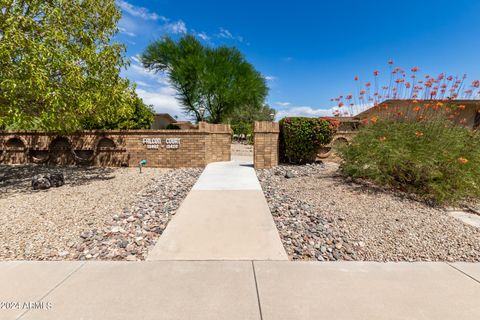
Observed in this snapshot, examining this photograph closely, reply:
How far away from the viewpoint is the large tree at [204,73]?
21.1 meters

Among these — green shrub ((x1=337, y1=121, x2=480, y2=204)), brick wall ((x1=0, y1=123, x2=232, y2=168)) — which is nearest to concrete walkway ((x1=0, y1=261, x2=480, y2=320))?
green shrub ((x1=337, y1=121, x2=480, y2=204))

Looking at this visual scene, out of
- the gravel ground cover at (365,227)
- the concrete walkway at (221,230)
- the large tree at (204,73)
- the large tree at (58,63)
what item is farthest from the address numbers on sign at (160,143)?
the large tree at (204,73)

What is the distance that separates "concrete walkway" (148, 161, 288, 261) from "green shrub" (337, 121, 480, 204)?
298cm

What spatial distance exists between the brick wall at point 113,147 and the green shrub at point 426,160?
649 cm

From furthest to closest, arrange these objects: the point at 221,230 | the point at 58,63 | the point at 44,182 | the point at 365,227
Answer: the point at 44,182
the point at 58,63
the point at 365,227
the point at 221,230

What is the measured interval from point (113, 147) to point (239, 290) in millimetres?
9564

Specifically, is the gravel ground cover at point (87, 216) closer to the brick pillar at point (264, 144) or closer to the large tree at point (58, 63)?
the large tree at point (58, 63)

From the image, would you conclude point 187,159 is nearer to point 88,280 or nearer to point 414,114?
point 88,280

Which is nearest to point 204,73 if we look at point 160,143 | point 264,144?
point 160,143

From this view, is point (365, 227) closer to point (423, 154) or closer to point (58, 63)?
point (423, 154)

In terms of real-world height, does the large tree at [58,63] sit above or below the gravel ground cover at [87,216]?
above

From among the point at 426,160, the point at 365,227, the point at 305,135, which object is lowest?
the point at 365,227

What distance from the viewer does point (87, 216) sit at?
420 centimetres

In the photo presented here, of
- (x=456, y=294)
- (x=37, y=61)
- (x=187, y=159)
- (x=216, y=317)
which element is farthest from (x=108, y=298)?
(x=187, y=159)
